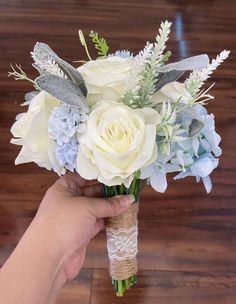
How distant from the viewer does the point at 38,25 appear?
6.50ft

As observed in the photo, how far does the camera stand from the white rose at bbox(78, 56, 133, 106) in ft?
2.04

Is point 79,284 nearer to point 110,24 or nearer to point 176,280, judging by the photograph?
point 176,280

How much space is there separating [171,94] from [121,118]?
10 cm

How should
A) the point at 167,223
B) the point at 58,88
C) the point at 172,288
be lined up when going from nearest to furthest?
the point at 58,88
the point at 172,288
the point at 167,223

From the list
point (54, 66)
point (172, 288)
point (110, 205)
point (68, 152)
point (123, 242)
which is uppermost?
point (54, 66)

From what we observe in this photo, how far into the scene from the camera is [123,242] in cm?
80

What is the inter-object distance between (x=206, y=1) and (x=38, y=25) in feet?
2.90

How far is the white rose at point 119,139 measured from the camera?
595 mm

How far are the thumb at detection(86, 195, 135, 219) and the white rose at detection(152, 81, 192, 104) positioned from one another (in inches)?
6.9

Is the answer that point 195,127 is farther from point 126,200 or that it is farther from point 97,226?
point 97,226

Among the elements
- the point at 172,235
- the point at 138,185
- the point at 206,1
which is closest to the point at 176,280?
the point at 172,235

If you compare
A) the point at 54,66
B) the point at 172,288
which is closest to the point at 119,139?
the point at 54,66

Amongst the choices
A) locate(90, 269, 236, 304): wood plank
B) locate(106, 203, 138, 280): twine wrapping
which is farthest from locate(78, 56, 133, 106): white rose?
locate(90, 269, 236, 304): wood plank

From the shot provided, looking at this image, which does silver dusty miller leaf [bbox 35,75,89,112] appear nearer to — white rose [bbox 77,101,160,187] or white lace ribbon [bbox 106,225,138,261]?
white rose [bbox 77,101,160,187]
